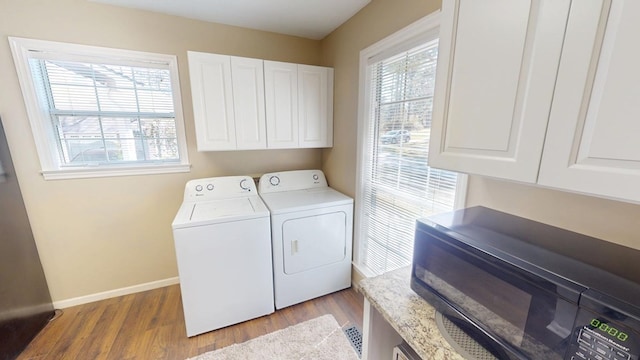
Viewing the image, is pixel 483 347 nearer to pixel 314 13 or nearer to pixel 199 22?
pixel 314 13

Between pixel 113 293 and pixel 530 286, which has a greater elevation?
pixel 530 286

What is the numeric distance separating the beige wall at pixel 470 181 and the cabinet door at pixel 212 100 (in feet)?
3.36

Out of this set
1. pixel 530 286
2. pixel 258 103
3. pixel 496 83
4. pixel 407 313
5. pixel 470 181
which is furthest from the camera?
pixel 258 103

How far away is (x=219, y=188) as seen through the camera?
226 cm

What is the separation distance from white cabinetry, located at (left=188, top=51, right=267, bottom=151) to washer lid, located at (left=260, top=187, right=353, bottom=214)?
530 millimetres

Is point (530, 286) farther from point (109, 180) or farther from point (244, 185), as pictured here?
point (109, 180)

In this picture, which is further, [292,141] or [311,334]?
[292,141]

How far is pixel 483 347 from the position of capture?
0.76 metres

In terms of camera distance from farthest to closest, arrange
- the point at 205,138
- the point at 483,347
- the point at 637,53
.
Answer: the point at 205,138
the point at 483,347
the point at 637,53

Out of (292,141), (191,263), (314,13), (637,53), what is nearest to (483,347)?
(637,53)

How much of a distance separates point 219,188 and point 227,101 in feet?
2.62

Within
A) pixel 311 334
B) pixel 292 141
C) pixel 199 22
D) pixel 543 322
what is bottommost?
pixel 311 334

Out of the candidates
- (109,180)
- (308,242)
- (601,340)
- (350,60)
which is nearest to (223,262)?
(308,242)

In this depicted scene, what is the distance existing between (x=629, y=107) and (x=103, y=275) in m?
3.33
